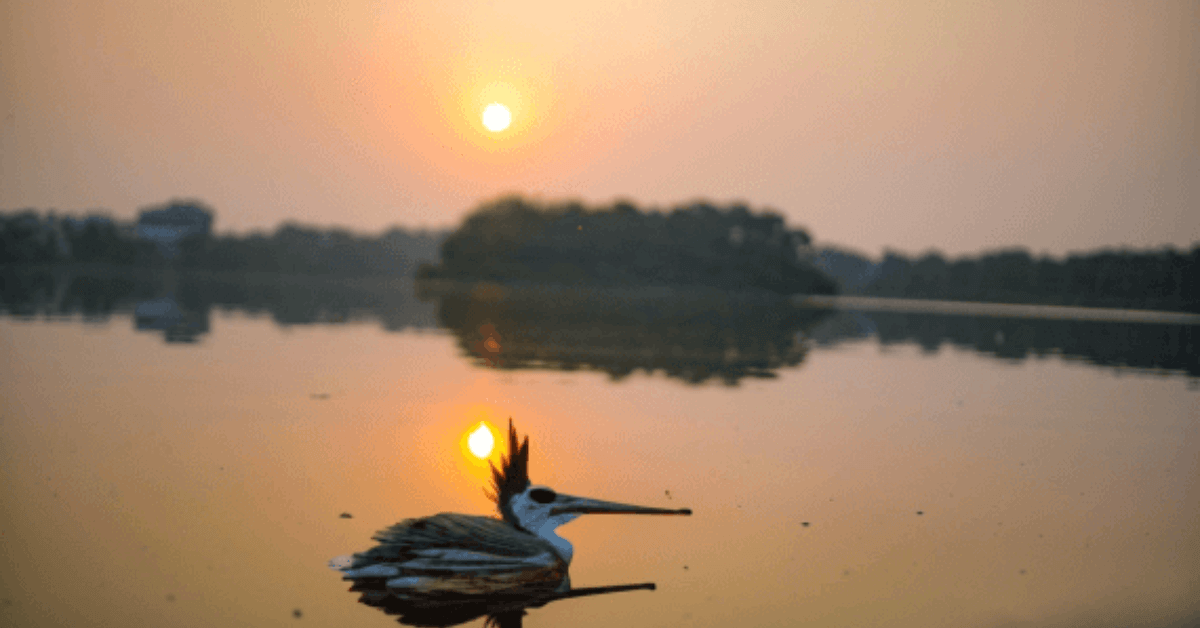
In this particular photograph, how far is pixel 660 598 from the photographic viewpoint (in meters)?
7.13

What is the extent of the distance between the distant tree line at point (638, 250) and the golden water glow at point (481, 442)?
129755 millimetres

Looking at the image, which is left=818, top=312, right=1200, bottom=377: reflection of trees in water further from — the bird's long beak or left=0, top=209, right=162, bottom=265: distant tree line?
left=0, top=209, right=162, bottom=265: distant tree line

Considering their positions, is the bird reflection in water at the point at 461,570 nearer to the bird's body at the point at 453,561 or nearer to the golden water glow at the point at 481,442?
the bird's body at the point at 453,561

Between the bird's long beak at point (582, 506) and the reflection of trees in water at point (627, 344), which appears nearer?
the bird's long beak at point (582, 506)

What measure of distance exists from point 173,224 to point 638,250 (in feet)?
308

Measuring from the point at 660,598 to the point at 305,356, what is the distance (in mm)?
17182

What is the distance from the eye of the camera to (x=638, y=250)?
14525 centimetres

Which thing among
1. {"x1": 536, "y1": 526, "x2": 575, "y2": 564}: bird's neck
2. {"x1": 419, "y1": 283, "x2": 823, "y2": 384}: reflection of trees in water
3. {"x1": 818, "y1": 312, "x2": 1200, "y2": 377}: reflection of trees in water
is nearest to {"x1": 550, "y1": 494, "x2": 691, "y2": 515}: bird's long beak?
{"x1": 536, "y1": 526, "x2": 575, "y2": 564}: bird's neck

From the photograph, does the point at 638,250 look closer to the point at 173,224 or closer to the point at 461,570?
the point at 173,224

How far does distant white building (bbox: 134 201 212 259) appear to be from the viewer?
164 metres

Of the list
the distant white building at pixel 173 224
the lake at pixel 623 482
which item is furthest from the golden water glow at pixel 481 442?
the distant white building at pixel 173 224

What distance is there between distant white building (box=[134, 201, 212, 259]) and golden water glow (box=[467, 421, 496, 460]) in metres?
163

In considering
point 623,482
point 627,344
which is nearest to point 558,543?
point 623,482

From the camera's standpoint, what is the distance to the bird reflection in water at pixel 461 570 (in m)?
6.68
